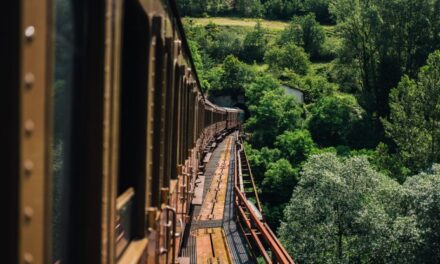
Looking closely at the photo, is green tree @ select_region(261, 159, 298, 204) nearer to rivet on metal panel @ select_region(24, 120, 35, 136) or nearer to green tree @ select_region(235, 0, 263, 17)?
rivet on metal panel @ select_region(24, 120, 35, 136)

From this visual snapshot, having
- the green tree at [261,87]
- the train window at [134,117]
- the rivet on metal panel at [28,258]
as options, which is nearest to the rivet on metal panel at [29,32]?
Result: the rivet on metal panel at [28,258]

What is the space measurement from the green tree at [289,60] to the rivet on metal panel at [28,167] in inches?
2330

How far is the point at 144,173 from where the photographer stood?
9.50 ft

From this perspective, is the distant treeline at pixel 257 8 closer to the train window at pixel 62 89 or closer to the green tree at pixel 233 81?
the green tree at pixel 233 81

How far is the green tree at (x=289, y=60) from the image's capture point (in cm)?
6062

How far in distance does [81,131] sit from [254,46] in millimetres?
70607

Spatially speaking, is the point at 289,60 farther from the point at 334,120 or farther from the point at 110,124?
the point at 110,124

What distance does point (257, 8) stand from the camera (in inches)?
3848

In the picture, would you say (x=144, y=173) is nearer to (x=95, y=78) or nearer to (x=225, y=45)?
(x=95, y=78)

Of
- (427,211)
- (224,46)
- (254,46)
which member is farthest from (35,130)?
(254,46)

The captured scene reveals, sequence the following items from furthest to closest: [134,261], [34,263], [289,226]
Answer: [289,226] < [134,261] < [34,263]

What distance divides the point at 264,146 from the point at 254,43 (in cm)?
3592

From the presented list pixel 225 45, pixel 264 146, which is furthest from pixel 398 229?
pixel 225 45

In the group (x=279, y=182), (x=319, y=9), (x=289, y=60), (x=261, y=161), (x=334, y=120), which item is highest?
(x=319, y=9)
